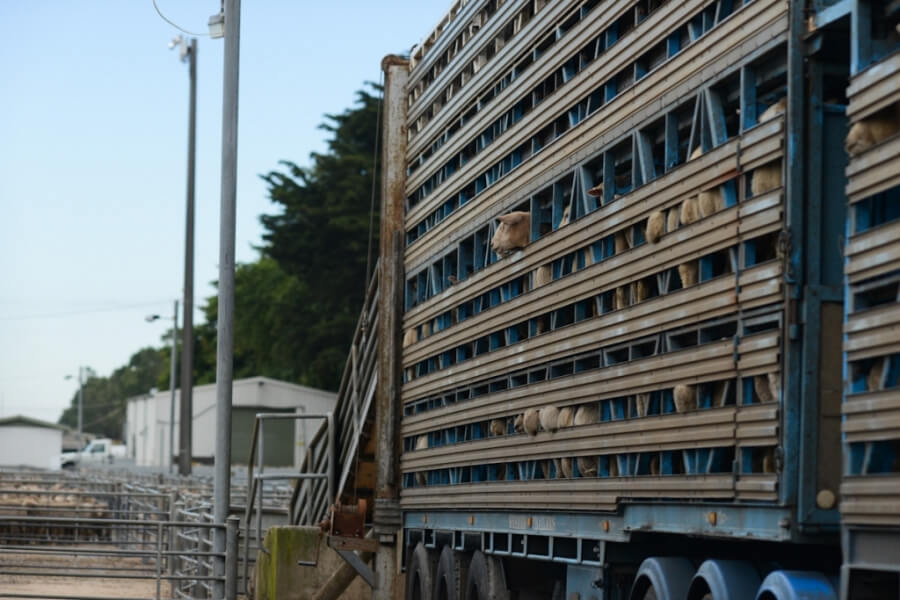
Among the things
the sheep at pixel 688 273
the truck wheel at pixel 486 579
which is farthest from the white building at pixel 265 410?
the sheep at pixel 688 273

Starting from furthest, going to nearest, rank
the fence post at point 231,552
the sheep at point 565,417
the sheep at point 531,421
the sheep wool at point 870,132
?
1. the fence post at point 231,552
2. the sheep at point 531,421
3. the sheep at point 565,417
4. the sheep wool at point 870,132

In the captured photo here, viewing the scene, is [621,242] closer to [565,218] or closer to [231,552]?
[565,218]

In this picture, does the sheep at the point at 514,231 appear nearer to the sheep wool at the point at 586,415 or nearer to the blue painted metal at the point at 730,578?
the sheep wool at the point at 586,415

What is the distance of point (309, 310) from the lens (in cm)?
6347

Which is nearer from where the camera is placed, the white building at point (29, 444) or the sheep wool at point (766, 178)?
the sheep wool at point (766, 178)

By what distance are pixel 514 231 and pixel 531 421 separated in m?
1.57

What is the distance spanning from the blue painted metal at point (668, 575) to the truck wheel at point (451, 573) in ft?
18.1

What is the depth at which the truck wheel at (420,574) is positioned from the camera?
1664 centimetres

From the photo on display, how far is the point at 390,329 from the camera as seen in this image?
714 inches

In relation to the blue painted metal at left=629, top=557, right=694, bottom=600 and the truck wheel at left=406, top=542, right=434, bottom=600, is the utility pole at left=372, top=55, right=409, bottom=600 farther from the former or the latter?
the blue painted metal at left=629, top=557, right=694, bottom=600

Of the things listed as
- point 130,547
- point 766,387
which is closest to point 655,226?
point 766,387

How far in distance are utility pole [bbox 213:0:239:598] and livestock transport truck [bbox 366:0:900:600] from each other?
6.78ft

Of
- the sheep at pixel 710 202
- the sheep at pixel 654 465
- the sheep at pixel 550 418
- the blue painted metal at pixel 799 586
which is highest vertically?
the sheep at pixel 710 202

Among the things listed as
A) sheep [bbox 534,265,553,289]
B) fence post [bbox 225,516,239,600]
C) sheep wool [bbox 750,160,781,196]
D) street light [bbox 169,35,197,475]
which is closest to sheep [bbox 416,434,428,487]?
fence post [bbox 225,516,239,600]
